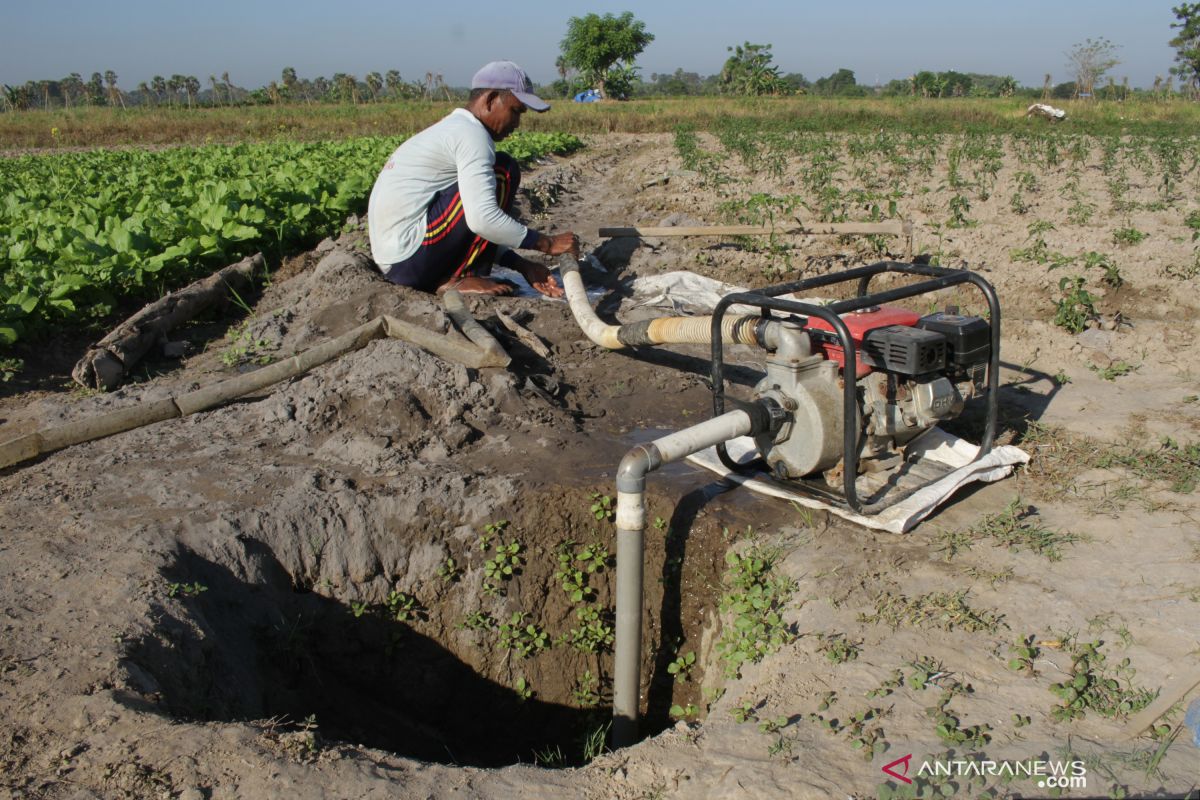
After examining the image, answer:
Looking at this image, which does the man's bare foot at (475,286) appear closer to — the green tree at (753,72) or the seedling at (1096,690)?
the seedling at (1096,690)

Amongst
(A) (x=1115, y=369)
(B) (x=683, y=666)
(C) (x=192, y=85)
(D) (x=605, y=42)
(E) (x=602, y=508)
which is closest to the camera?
(B) (x=683, y=666)

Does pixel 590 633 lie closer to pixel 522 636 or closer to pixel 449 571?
pixel 522 636

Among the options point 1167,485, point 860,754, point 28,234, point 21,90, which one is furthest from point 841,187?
point 21,90

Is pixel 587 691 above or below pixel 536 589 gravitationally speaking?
below

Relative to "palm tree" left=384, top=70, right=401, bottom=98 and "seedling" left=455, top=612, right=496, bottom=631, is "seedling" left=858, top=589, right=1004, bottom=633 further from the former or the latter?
"palm tree" left=384, top=70, right=401, bottom=98

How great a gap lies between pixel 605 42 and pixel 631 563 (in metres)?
60.5

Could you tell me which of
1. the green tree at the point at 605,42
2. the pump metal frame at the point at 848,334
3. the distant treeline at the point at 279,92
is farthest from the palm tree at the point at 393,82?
the pump metal frame at the point at 848,334

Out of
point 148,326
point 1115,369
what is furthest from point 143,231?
point 1115,369

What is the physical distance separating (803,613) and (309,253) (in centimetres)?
560

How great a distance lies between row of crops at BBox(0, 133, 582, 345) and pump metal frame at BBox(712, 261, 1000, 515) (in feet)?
14.4

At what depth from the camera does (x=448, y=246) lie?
5777mm

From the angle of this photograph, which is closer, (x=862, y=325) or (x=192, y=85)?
(x=862, y=325)

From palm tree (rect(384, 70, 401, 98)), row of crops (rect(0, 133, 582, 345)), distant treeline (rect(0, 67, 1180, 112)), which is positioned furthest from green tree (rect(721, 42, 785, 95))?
row of crops (rect(0, 133, 582, 345))

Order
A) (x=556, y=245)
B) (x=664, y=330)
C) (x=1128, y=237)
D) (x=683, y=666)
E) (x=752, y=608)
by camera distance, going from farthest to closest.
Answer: (x=1128, y=237), (x=556, y=245), (x=664, y=330), (x=683, y=666), (x=752, y=608)
